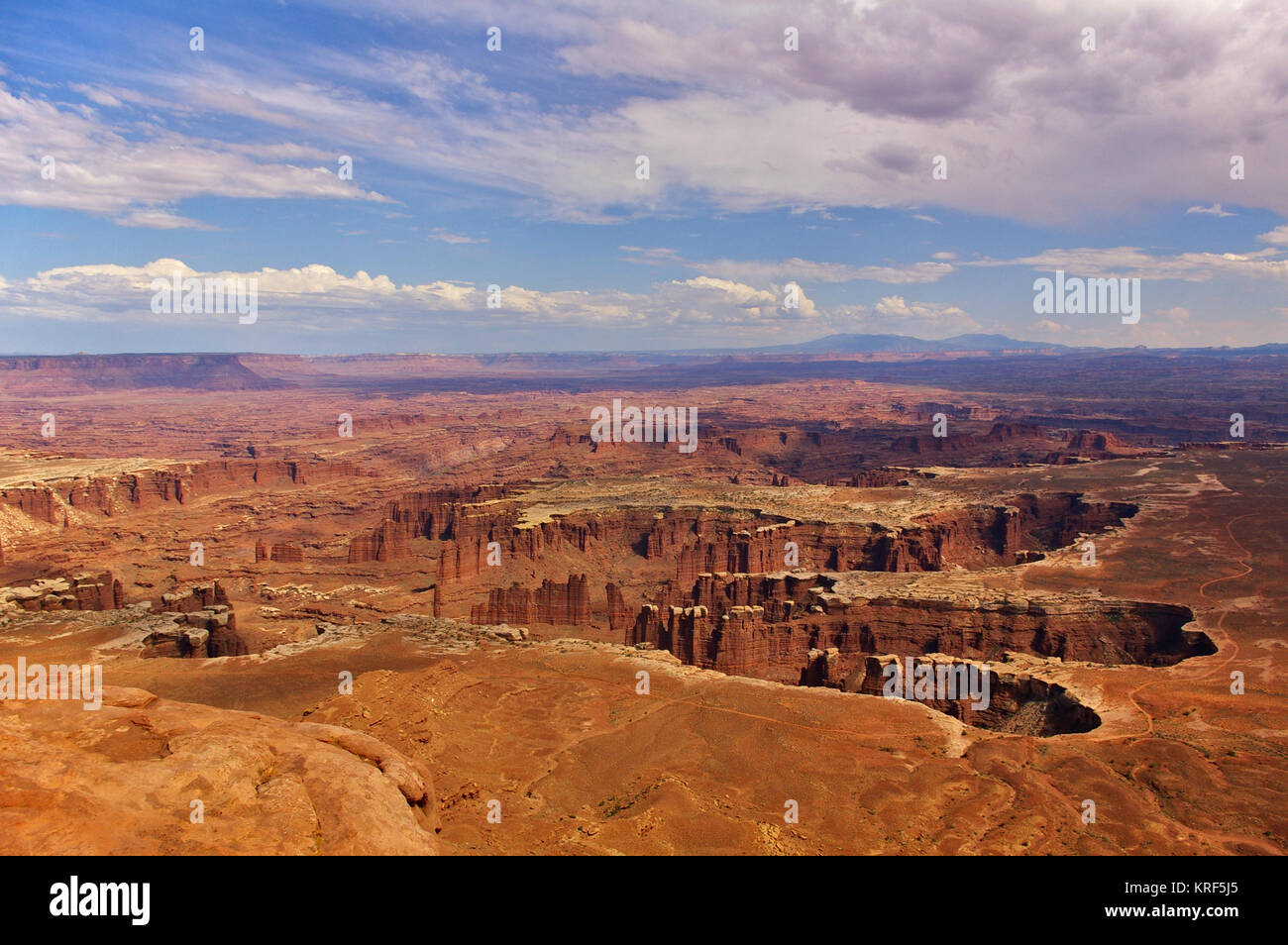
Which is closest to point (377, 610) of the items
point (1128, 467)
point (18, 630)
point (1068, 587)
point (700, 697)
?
point (18, 630)

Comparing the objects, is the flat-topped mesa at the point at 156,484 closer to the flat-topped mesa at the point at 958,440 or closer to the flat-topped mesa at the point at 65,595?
the flat-topped mesa at the point at 65,595

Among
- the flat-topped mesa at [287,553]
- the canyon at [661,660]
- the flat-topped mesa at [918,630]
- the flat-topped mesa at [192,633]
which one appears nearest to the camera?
the canyon at [661,660]

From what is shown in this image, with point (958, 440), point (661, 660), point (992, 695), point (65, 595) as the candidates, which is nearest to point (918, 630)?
point (992, 695)

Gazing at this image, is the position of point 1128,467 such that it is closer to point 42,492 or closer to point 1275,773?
point 1275,773

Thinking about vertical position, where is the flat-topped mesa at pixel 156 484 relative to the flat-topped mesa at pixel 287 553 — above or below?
above

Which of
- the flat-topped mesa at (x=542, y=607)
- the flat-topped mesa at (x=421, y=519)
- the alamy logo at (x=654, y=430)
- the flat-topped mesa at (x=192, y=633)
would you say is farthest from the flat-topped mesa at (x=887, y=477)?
the flat-topped mesa at (x=192, y=633)

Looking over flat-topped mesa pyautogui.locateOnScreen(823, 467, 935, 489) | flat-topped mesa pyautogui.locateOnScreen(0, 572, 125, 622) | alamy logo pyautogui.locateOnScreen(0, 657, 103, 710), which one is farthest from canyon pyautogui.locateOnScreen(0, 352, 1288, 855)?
alamy logo pyautogui.locateOnScreen(0, 657, 103, 710)

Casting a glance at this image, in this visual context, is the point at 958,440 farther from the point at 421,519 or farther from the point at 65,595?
the point at 65,595
